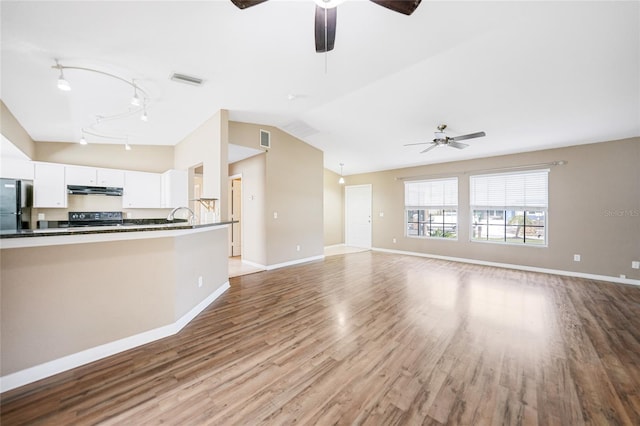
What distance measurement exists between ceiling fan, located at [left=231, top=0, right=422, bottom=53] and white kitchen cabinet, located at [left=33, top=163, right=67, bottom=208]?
5.03m

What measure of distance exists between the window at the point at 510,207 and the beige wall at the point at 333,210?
4154 millimetres

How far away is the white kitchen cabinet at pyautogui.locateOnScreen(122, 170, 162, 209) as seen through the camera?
4.91 meters

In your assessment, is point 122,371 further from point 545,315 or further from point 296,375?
point 545,315

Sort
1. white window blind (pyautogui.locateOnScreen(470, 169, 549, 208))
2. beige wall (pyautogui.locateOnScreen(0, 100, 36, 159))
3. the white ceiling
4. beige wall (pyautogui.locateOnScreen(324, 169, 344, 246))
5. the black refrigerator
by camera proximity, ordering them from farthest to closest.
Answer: beige wall (pyautogui.locateOnScreen(324, 169, 344, 246)) < white window blind (pyautogui.locateOnScreen(470, 169, 549, 208)) < the black refrigerator < beige wall (pyautogui.locateOnScreen(0, 100, 36, 159)) < the white ceiling

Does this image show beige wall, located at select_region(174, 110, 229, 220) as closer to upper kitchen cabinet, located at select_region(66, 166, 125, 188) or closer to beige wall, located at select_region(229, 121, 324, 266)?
beige wall, located at select_region(229, 121, 324, 266)

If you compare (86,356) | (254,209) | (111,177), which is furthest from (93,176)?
(86,356)

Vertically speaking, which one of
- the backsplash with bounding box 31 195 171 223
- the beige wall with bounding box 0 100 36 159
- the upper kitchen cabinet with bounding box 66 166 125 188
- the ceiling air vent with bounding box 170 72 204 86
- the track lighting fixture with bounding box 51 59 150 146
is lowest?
the backsplash with bounding box 31 195 171 223

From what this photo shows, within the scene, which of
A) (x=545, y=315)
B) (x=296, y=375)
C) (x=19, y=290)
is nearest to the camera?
(x=19, y=290)

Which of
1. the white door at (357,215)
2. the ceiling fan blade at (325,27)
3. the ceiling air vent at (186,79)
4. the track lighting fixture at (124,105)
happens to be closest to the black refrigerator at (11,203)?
the track lighting fixture at (124,105)

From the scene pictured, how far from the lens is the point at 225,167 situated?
394 centimetres

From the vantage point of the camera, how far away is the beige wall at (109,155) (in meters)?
4.45

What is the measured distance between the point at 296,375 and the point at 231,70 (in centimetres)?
330

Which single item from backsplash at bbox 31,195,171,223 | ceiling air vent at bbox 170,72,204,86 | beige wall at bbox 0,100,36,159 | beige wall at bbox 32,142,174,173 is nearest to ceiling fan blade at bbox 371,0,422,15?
ceiling air vent at bbox 170,72,204,86

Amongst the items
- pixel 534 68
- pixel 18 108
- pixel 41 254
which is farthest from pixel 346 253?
pixel 18 108
